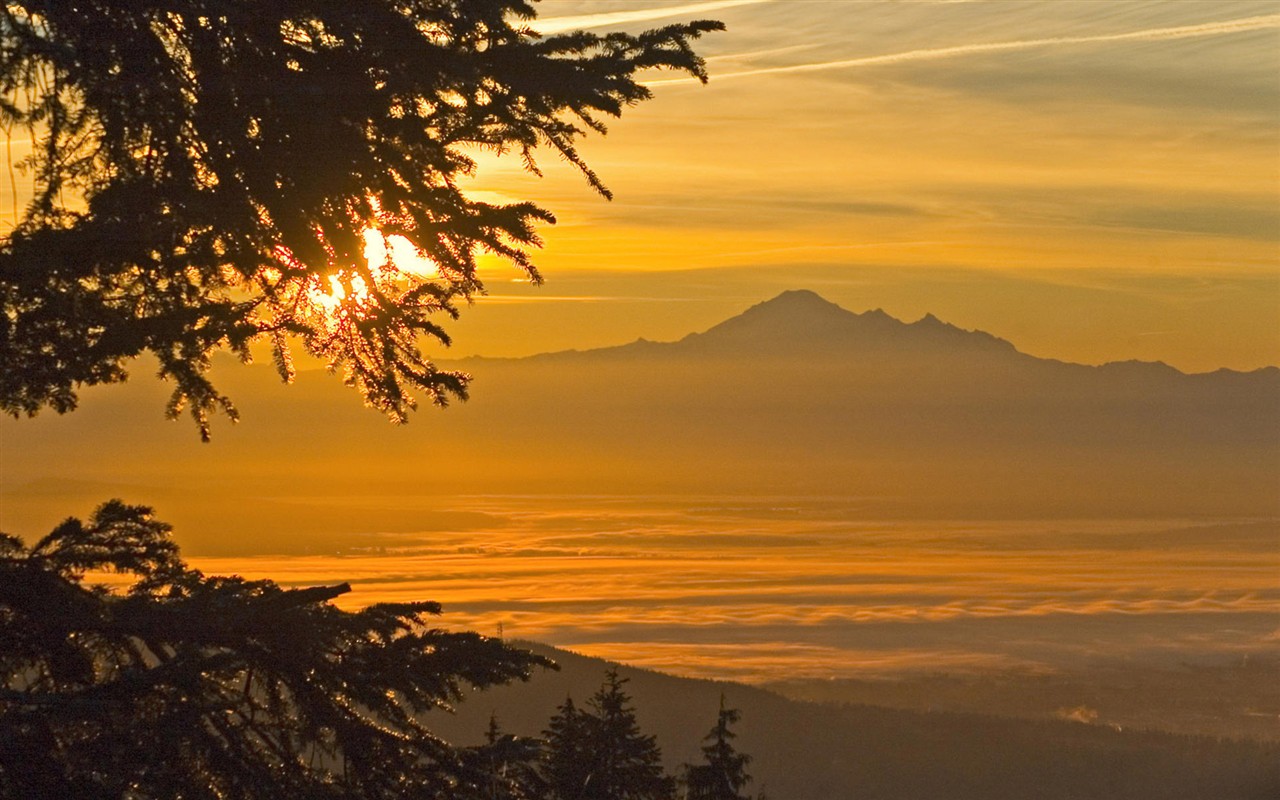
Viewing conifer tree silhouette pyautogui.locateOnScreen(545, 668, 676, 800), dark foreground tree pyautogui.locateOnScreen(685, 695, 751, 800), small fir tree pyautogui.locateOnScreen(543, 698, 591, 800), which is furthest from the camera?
dark foreground tree pyautogui.locateOnScreen(685, 695, 751, 800)

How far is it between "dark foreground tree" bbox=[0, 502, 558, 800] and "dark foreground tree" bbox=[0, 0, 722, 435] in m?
0.96

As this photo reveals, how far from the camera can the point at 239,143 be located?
7.86 m

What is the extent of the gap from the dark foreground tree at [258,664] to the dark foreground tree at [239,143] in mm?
959

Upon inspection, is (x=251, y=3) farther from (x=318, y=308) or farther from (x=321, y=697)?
(x=321, y=697)

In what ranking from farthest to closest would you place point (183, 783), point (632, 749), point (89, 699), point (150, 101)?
point (632, 749) < point (150, 101) < point (183, 783) < point (89, 699)

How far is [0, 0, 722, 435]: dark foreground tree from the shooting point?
7.59 meters

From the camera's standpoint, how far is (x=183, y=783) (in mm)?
7055

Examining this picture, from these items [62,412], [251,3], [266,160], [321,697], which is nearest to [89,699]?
[321,697]

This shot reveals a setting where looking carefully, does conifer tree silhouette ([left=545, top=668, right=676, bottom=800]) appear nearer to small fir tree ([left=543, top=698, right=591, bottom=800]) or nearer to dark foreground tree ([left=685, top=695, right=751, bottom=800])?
small fir tree ([left=543, top=698, right=591, bottom=800])

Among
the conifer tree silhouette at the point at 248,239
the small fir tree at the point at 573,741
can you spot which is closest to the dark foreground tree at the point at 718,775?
the small fir tree at the point at 573,741

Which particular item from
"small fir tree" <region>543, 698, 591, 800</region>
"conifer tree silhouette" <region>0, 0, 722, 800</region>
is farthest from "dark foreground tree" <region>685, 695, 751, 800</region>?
"conifer tree silhouette" <region>0, 0, 722, 800</region>

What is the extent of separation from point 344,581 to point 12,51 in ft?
9.98

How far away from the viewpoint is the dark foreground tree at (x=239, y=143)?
7590mm

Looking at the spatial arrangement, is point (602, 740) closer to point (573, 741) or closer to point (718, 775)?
point (573, 741)
